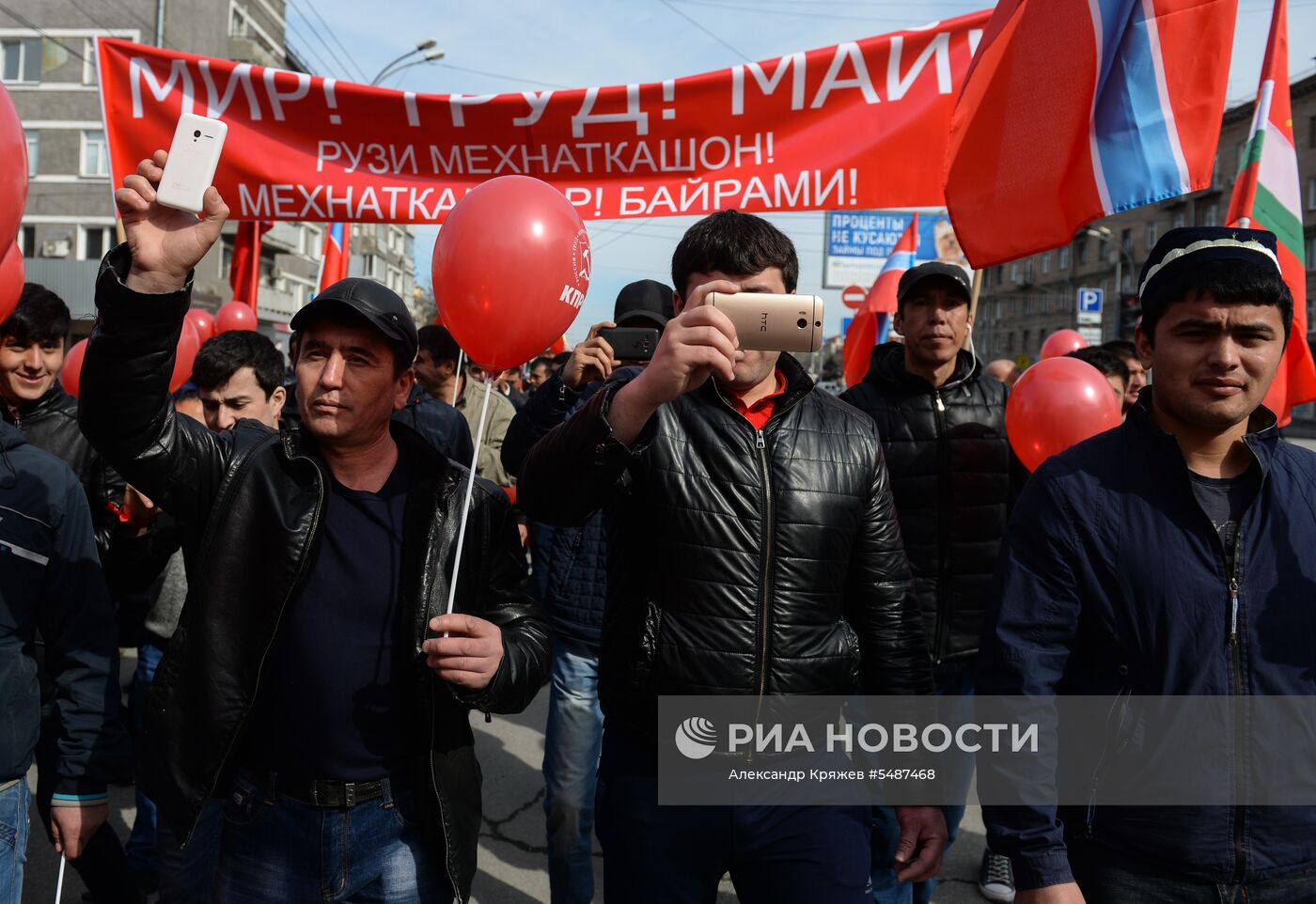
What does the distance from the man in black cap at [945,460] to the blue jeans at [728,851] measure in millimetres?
1325

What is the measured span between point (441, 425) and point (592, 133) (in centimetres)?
145

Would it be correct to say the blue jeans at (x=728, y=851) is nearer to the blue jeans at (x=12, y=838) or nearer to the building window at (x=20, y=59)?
the blue jeans at (x=12, y=838)

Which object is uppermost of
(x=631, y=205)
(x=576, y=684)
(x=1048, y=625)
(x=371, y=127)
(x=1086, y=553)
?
(x=371, y=127)

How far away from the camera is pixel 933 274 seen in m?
3.31

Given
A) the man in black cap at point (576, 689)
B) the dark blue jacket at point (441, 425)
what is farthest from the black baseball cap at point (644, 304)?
the dark blue jacket at point (441, 425)

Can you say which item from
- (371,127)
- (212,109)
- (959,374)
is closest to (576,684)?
(959,374)

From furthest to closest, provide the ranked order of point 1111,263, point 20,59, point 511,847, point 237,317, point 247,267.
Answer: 1. point 1111,263
2. point 20,59
3. point 237,317
4. point 247,267
5. point 511,847

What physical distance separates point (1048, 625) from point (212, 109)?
366 centimetres

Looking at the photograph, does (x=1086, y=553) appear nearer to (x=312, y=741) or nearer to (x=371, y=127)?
(x=312, y=741)

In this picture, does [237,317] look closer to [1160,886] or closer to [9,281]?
[9,281]

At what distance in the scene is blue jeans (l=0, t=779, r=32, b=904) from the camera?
6.26ft

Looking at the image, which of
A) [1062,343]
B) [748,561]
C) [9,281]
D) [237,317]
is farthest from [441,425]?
[1062,343]

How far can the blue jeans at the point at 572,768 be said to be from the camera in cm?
308

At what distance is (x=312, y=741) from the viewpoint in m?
1.86
